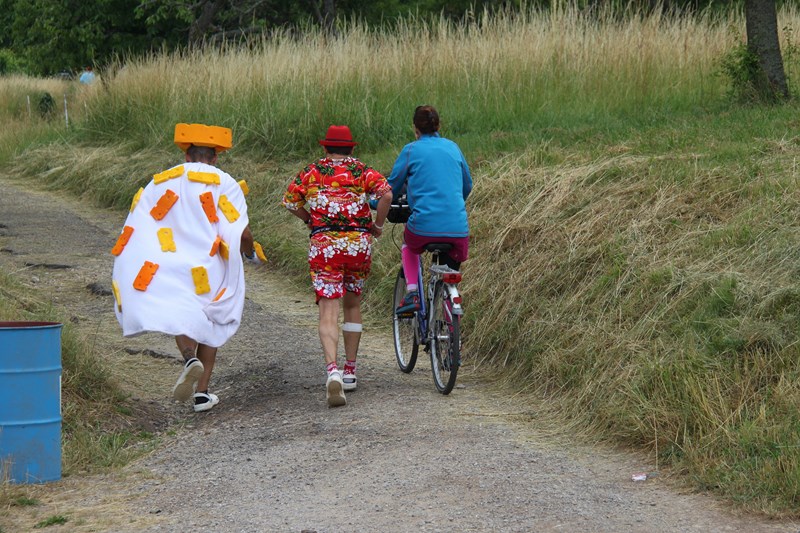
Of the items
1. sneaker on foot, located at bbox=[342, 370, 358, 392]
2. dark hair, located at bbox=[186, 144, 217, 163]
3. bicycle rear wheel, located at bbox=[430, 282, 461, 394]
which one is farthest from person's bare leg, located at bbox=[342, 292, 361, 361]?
dark hair, located at bbox=[186, 144, 217, 163]

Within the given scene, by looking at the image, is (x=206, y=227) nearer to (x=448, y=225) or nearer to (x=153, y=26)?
(x=448, y=225)

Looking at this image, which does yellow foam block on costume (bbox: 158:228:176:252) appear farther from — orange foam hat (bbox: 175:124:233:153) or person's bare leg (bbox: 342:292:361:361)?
person's bare leg (bbox: 342:292:361:361)

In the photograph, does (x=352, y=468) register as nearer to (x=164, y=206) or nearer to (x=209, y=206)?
(x=209, y=206)

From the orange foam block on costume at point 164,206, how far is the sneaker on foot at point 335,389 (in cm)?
138

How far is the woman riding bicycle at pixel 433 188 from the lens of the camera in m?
7.46

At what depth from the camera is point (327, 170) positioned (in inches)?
288

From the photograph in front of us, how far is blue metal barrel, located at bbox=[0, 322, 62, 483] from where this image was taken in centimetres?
568

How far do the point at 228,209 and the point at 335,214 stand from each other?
663mm

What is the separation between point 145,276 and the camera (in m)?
6.81

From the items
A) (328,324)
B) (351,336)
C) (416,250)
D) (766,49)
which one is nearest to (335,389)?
(328,324)

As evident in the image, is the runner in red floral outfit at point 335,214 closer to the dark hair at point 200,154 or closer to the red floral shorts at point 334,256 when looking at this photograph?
the red floral shorts at point 334,256

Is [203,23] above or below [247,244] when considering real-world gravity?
below

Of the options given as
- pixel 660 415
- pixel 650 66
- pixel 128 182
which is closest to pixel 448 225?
pixel 660 415

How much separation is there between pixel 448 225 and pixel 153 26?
2611 centimetres
